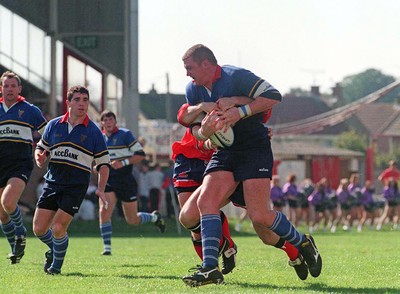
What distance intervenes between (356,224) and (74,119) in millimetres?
32112

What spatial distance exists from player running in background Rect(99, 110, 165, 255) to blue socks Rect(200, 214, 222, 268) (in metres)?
6.70

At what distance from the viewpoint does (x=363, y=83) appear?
555 ft

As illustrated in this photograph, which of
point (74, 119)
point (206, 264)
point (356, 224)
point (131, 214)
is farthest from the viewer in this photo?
point (356, 224)

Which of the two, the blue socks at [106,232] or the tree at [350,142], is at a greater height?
the blue socks at [106,232]

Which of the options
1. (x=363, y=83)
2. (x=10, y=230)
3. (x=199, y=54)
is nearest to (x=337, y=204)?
(x=10, y=230)

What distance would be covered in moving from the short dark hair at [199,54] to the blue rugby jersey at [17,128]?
3.85 meters

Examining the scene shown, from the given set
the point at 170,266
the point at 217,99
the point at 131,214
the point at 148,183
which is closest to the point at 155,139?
the point at 148,183

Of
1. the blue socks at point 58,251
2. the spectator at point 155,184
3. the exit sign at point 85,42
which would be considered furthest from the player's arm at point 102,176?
the spectator at point 155,184

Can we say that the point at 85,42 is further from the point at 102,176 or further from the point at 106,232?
the point at 102,176

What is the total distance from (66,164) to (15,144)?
1.72 meters

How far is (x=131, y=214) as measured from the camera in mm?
18141

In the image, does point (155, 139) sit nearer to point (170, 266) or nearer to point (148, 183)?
point (148, 183)

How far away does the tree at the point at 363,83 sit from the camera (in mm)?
165000

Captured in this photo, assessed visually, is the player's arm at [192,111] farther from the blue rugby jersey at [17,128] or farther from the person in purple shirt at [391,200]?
the person in purple shirt at [391,200]
